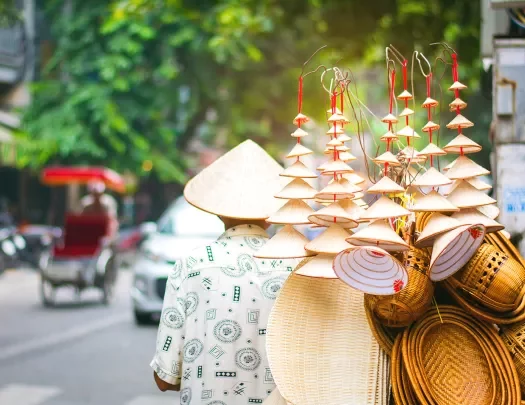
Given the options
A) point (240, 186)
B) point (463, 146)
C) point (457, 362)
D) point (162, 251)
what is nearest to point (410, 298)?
point (457, 362)

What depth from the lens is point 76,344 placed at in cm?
917

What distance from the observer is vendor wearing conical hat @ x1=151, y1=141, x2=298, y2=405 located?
3037 millimetres

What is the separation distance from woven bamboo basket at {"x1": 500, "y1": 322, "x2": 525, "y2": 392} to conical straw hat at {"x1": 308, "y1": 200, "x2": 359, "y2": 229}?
0.52 meters

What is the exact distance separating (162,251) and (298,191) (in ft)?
25.6

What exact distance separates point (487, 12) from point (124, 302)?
935cm

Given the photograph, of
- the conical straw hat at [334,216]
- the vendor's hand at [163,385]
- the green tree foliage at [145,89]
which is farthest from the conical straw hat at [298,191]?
the green tree foliage at [145,89]

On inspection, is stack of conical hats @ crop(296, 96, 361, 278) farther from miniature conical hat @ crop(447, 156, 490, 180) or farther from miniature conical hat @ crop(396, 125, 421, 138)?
miniature conical hat @ crop(447, 156, 490, 180)

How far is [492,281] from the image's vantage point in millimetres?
2236

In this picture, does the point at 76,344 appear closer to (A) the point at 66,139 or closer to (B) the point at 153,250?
(B) the point at 153,250

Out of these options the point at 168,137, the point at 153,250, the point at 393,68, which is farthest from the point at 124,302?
the point at 393,68

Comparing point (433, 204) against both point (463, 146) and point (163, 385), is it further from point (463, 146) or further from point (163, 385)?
point (163, 385)

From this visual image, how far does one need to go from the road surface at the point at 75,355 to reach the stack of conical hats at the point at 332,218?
172 inches

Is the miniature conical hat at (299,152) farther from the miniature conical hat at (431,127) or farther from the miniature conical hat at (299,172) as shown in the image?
the miniature conical hat at (431,127)

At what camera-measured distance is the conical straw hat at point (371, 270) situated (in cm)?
213
